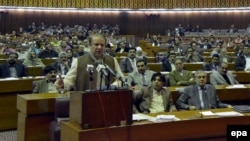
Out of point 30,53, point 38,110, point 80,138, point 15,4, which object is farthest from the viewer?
Answer: point 15,4

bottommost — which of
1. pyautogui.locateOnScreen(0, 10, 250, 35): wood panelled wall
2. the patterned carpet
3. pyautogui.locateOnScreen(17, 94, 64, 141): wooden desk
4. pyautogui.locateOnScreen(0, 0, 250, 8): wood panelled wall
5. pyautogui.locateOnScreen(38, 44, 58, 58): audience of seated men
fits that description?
the patterned carpet

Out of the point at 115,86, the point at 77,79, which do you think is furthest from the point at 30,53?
the point at 115,86

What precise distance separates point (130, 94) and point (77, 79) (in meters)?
1.08

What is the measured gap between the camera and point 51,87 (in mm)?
5621

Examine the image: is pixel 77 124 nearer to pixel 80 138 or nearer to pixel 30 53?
pixel 80 138

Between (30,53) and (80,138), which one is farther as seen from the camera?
(30,53)

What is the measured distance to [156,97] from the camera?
5180 mm

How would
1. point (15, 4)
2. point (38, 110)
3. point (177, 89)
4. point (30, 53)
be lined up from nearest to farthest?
point (38, 110)
point (177, 89)
point (30, 53)
point (15, 4)

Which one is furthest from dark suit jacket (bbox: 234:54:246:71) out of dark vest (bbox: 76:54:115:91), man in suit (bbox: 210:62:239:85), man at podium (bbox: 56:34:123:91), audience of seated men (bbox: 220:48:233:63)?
dark vest (bbox: 76:54:115:91)

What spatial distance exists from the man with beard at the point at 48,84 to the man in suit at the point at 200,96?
1759mm

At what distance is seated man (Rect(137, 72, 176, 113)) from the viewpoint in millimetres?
5137

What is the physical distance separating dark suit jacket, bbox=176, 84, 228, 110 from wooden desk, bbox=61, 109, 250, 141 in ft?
3.96

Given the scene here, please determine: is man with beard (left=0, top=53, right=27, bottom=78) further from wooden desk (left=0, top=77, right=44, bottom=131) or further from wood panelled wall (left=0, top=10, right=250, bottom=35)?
wood panelled wall (left=0, top=10, right=250, bottom=35)

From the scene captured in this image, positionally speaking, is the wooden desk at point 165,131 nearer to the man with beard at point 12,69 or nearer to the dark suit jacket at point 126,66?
the man with beard at point 12,69
